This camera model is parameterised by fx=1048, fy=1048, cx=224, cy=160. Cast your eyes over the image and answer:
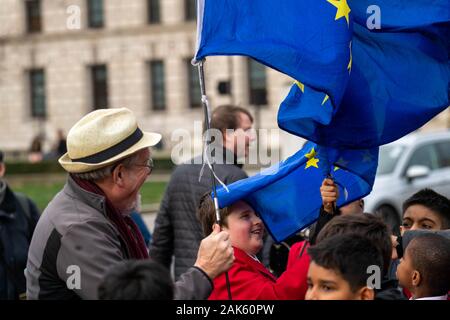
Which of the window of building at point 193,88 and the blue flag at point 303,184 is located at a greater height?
the blue flag at point 303,184

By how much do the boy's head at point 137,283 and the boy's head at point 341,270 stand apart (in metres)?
0.67

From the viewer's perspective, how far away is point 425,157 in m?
16.5

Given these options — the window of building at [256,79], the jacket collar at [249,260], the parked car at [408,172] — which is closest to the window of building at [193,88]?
the window of building at [256,79]

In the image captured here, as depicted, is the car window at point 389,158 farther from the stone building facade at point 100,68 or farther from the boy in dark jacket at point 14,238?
the stone building facade at point 100,68

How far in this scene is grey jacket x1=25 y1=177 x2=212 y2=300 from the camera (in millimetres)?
4156

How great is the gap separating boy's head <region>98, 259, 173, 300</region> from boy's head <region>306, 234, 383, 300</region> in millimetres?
666

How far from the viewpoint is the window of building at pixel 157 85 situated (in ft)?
162

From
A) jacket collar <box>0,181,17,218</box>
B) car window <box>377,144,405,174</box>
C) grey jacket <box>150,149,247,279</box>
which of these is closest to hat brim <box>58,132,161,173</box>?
grey jacket <box>150,149,247,279</box>

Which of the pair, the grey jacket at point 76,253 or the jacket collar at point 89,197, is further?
the jacket collar at point 89,197

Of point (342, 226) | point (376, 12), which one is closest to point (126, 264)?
point (342, 226)

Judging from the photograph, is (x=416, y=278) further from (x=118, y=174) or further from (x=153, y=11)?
(x=153, y=11)

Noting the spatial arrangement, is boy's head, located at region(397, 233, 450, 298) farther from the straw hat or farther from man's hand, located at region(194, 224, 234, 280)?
the straw hat

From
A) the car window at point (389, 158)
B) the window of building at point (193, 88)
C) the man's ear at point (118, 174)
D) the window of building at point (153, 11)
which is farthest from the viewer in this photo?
the window of building at point (153, 11)
